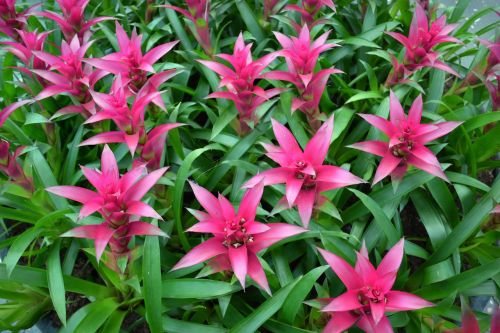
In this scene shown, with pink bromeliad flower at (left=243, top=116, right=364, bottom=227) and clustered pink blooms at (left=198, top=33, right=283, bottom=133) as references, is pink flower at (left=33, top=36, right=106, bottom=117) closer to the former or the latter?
clustered pink blooms at (left=198, top=33, right=283, bottom=133)

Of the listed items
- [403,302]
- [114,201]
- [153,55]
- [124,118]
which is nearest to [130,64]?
[153,55]

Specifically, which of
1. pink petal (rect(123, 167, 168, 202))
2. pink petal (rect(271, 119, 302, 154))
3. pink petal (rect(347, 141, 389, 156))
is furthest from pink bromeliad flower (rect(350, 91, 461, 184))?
pink petal (rect(123, 167, 168, 202))

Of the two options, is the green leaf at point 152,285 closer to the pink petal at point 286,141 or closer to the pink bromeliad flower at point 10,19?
the pink petal at point 286,141

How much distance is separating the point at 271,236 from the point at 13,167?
747mm

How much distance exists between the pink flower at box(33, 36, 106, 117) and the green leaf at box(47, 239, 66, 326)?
16.5 inches

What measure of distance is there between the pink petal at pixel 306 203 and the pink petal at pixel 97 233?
1.36 feet

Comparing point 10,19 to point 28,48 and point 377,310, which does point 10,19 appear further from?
point 377,310

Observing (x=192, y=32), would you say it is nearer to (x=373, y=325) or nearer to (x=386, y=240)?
(x=386, y=240)

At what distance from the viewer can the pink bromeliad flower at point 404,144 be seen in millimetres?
1048

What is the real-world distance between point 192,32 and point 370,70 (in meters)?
0.64

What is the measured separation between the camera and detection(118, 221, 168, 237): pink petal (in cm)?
95

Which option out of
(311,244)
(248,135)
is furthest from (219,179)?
(311,244)

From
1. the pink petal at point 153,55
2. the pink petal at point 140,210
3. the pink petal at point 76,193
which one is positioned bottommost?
the pink petal at point 140,210


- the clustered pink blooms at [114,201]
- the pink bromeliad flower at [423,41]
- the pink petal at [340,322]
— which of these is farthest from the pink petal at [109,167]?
the pink bromeliad flower at [423,41]
